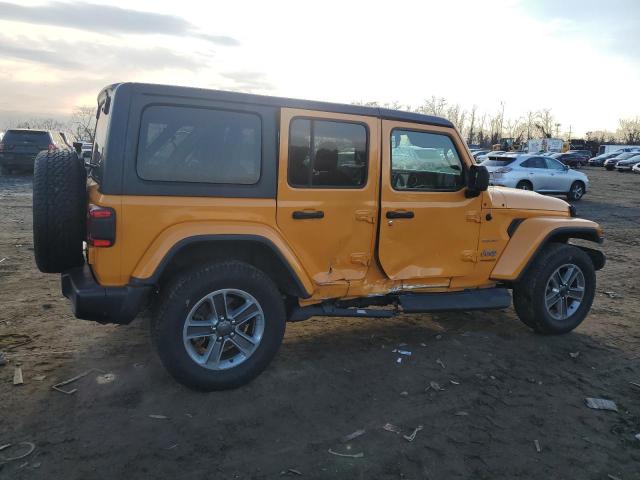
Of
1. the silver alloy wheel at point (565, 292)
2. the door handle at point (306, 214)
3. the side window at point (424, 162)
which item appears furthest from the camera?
the silver alloy wheel at point (565, 292)

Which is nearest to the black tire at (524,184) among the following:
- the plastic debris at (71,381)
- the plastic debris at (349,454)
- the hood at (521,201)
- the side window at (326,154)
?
the hood at (521,201)

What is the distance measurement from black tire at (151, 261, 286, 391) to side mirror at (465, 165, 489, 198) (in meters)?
2.01

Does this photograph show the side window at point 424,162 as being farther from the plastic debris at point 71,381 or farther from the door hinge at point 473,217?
the plastic debris at point 71,381

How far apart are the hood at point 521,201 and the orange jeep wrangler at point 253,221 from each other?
0.05 meters

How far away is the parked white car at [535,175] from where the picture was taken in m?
17.1

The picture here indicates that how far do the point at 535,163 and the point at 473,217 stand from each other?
14.5m

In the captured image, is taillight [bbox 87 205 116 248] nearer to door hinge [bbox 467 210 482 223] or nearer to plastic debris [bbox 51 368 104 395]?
plastic debris [bbox 51 368 104 395]

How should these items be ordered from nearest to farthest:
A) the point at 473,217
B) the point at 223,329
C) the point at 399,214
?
the point at 223,329 < the point at 399,214 < the point at 473,217

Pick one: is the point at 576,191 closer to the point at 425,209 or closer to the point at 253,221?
the point at 425,209

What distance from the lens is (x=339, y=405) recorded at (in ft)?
12.0

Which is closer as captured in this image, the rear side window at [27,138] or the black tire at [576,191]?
the rear side window at [27,138]

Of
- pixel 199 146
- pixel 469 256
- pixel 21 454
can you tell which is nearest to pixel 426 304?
pixel 469 256

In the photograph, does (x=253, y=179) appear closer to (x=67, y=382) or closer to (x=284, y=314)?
(x=284, y=314)

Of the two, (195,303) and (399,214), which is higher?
(399,214)
